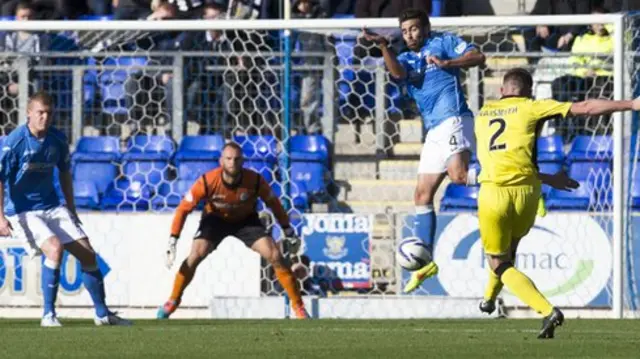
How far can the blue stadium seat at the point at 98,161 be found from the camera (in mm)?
16875

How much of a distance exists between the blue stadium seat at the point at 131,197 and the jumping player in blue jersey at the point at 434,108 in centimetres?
499

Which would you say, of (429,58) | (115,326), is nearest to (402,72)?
(429,58)

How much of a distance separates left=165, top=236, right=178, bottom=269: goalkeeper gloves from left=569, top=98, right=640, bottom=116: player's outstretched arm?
5388mm

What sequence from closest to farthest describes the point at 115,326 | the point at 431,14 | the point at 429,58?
the point at 429,58 < the point at 115,326 < the point at 431,14

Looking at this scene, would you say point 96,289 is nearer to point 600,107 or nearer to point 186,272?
point 186,272

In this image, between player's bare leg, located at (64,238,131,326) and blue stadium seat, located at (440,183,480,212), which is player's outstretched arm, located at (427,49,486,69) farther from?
blue stadium seat, located at (440,183,480,212)

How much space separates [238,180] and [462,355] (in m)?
6.17

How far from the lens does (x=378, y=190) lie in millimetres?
16656

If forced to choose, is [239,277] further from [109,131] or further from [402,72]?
[402,72]

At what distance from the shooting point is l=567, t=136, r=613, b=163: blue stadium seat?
1617 centimetres

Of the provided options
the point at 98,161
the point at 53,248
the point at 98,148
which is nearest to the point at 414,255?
the point at 53,248

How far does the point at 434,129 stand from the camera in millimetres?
12188

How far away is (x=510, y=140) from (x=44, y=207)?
4.11 meters

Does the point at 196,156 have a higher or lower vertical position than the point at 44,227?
higher
